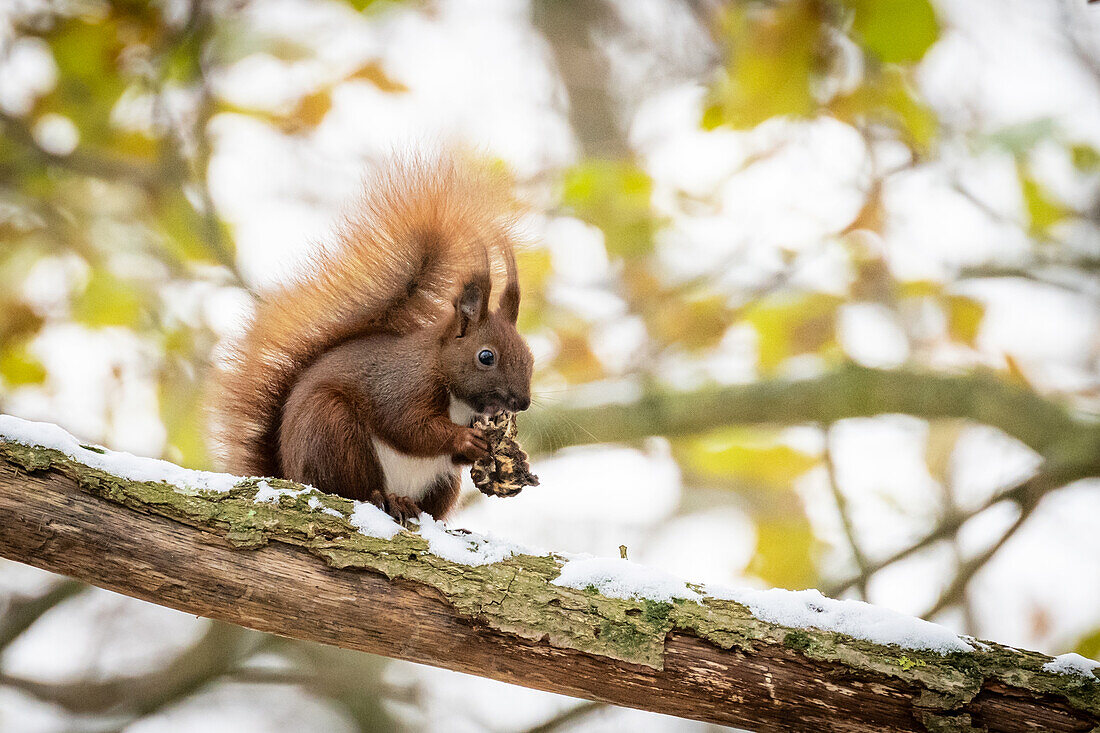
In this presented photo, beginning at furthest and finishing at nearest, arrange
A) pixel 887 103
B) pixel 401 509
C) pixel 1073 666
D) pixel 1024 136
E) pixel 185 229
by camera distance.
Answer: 1. pixel 185 229
2. pixel 1024 136
3. pixel 887 103
4. pixel 401 509
5. pixel 1073 666

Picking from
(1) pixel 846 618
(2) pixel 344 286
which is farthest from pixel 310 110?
(1) pixel 846 618

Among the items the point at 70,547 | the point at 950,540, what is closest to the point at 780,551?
the point at 950,540

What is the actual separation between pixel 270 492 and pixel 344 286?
2.63ft

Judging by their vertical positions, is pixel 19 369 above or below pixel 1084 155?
below

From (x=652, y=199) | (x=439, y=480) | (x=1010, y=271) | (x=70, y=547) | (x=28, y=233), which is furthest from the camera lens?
(x=652, y=199)

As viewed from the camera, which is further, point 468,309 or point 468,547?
point 468,309

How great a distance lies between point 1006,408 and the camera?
3566 mm

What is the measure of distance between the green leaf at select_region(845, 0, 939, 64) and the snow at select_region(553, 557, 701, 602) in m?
1.71

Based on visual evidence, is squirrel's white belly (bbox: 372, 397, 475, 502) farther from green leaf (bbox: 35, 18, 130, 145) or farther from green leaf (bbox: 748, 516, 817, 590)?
green leaf (bbox: 35, 18, 130, 145)

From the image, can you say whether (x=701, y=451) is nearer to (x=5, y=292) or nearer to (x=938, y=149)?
(x=938, y=149)

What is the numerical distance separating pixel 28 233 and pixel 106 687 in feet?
7.07

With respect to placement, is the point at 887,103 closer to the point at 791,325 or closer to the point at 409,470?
the point at 791,325

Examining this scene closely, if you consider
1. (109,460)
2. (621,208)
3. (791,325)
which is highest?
(621,208)

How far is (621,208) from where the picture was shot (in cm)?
452
